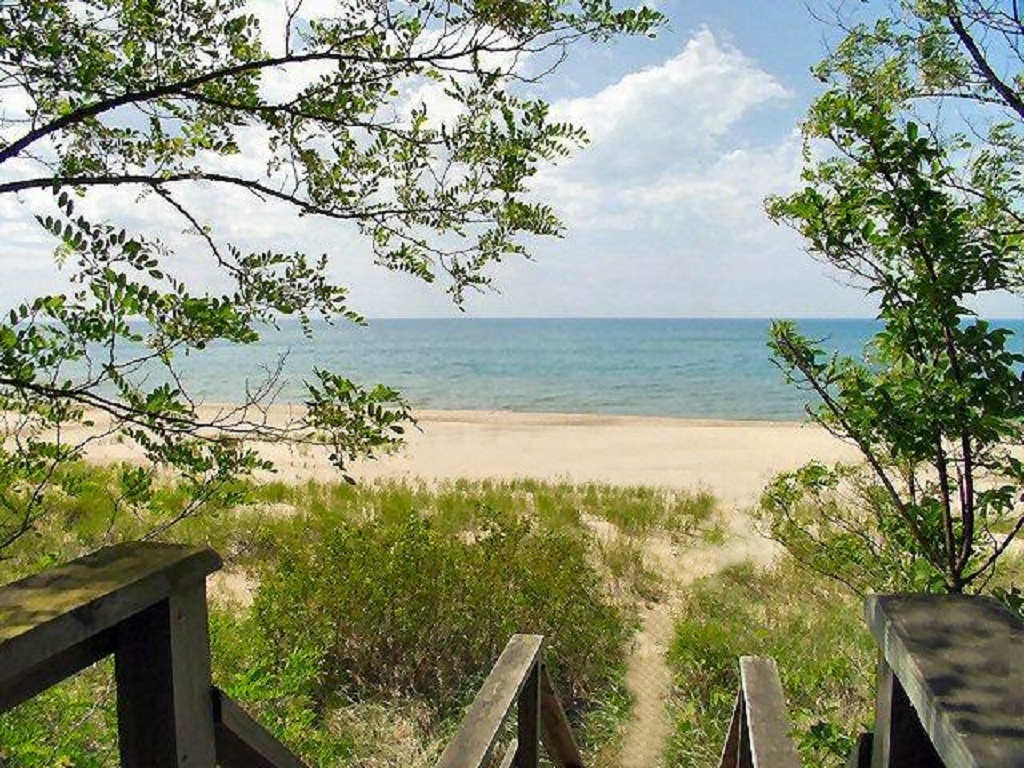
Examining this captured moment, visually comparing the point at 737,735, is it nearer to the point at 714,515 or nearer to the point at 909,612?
the point at 909,612

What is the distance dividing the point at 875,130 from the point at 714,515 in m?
10.8

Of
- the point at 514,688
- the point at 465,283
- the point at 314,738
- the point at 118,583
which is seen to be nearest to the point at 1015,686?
the point at 118,583

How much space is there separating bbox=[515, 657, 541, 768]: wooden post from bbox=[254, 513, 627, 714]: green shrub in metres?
2.72

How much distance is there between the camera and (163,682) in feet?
3.48

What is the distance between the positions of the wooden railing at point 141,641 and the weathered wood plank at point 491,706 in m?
1.19

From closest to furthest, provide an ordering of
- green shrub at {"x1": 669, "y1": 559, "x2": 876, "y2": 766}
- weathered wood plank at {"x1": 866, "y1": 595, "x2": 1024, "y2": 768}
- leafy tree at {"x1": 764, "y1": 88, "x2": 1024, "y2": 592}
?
weathered wood plank at {"x1": 866, "y1": 595, "x2": 1024, "y2": 768} < leafy tree at {"x1": 764, "y1": 88, "x2": 1024, "y2": 592} < green shrub at {"x1": 669, "y1": 559, "x2": 876, "y2": 766}

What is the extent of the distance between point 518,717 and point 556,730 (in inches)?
23.9

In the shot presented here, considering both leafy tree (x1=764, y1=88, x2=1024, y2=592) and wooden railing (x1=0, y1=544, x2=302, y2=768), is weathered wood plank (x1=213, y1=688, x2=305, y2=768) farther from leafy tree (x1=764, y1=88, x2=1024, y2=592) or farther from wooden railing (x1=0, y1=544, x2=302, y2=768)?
leafy tree (x1=764, y1=88, x2=1024, y2=592)

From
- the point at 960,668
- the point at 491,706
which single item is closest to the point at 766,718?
the point at 491,706

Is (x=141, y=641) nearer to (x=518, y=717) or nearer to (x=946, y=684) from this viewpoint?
(x=946, y=684)

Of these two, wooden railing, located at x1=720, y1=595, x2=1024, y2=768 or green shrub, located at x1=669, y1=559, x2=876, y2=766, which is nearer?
wooden railing, located at x1=720, y1=595, x2=1024, y2=768

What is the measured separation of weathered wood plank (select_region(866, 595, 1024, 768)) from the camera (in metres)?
0.78

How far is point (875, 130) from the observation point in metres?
2.28

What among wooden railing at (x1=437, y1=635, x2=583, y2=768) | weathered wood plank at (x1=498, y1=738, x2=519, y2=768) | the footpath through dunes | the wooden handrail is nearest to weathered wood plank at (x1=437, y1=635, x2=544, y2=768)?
wooden railing at (x1=437, y1=635, x2=583, y2=768)
